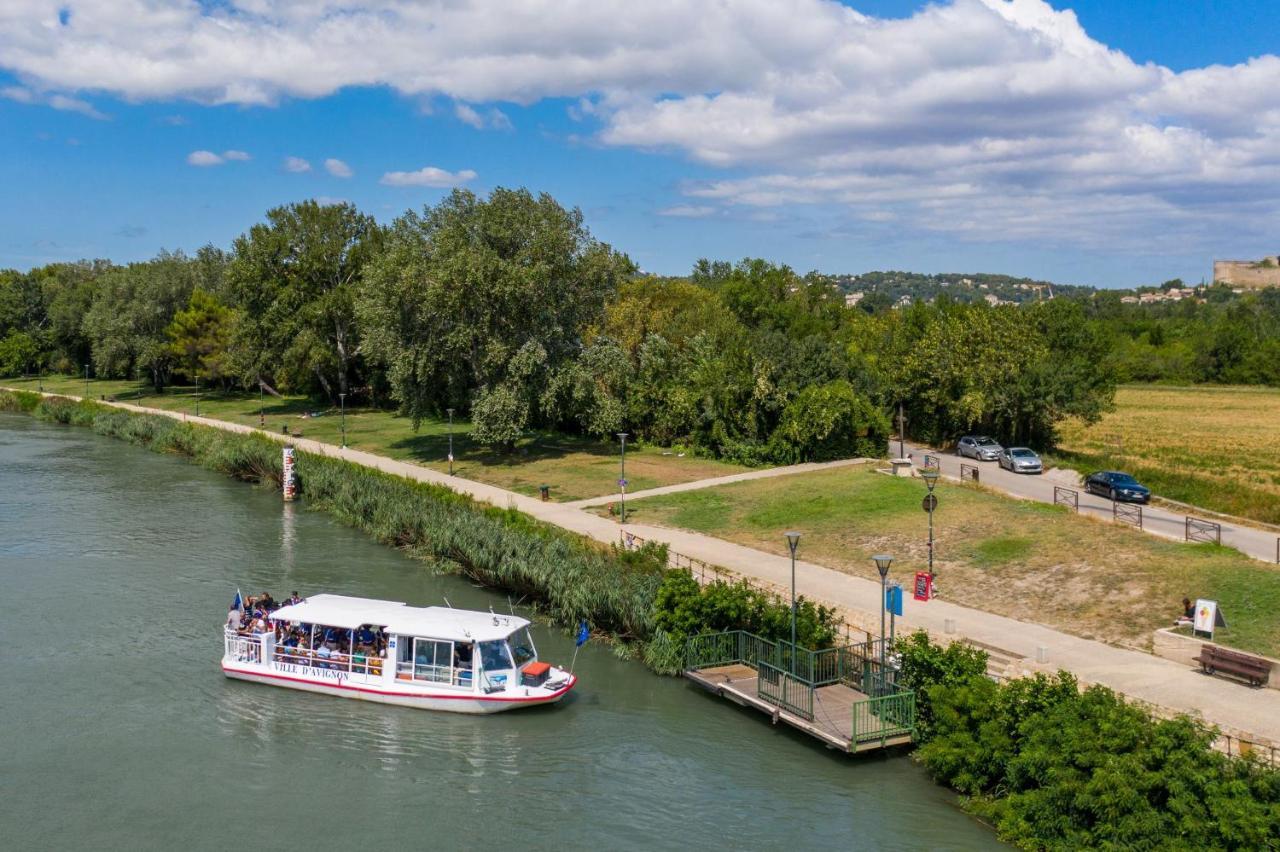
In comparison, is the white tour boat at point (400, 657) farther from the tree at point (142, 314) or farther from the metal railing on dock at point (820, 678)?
the tree at point (142, 314)

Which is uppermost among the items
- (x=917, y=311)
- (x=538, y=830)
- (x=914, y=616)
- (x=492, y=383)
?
(x=917, y=311)

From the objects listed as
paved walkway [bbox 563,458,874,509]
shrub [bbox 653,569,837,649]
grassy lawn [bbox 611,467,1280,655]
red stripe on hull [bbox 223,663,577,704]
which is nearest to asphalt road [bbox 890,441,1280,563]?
grassy lawn [bbox 611,467,1280,655]

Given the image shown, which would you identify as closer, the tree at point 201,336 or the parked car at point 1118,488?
the parked car at point 1118,488

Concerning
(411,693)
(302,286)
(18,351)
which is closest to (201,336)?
(302,286)

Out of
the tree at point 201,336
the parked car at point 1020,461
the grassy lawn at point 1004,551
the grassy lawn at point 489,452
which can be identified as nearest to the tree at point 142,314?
the tree at point 201,336

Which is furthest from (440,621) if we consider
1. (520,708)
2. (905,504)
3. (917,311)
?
(917,311)

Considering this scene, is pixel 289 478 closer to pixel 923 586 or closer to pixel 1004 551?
pixel 923 586

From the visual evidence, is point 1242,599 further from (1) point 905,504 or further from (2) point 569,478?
(2) point 569,478
